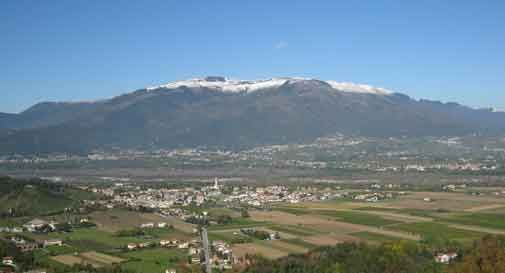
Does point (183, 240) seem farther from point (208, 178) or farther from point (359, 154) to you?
point (359, 154)

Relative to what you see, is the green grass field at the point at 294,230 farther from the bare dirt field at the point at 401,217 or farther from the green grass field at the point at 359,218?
the bare dirt field at the point at 401,217

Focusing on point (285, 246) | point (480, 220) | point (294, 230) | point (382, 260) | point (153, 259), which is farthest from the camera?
point (480, 220)

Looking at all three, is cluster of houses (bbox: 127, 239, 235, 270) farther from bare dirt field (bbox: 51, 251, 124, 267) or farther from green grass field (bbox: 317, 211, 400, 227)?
green grass field (bbox: 317, 211, 400, 227)

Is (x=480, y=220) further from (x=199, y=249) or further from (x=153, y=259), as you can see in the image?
(x=153, y=259)

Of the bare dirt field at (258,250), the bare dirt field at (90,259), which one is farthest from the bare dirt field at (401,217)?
the bare dirt field at (90,259)

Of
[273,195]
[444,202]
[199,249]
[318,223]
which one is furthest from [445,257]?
[273,195]

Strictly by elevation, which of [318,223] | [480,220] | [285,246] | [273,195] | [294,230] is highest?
[273,195]

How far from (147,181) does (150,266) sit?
6445cm

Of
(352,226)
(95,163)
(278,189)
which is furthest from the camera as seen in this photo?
(95,163)

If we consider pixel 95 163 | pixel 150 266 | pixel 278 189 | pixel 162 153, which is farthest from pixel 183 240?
pixel 162 153

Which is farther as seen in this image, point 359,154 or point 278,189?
point 359,154

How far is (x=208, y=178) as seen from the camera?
11162 cm

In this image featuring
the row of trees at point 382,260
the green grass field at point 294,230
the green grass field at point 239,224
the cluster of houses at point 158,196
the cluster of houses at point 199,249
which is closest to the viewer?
the row of trees at point 382,260

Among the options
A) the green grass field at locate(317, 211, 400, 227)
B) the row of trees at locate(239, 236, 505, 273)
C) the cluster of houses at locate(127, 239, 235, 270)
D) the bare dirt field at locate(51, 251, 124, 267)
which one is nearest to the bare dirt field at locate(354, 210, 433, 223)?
the green grass field at locate(317, 211, 400, 227)
